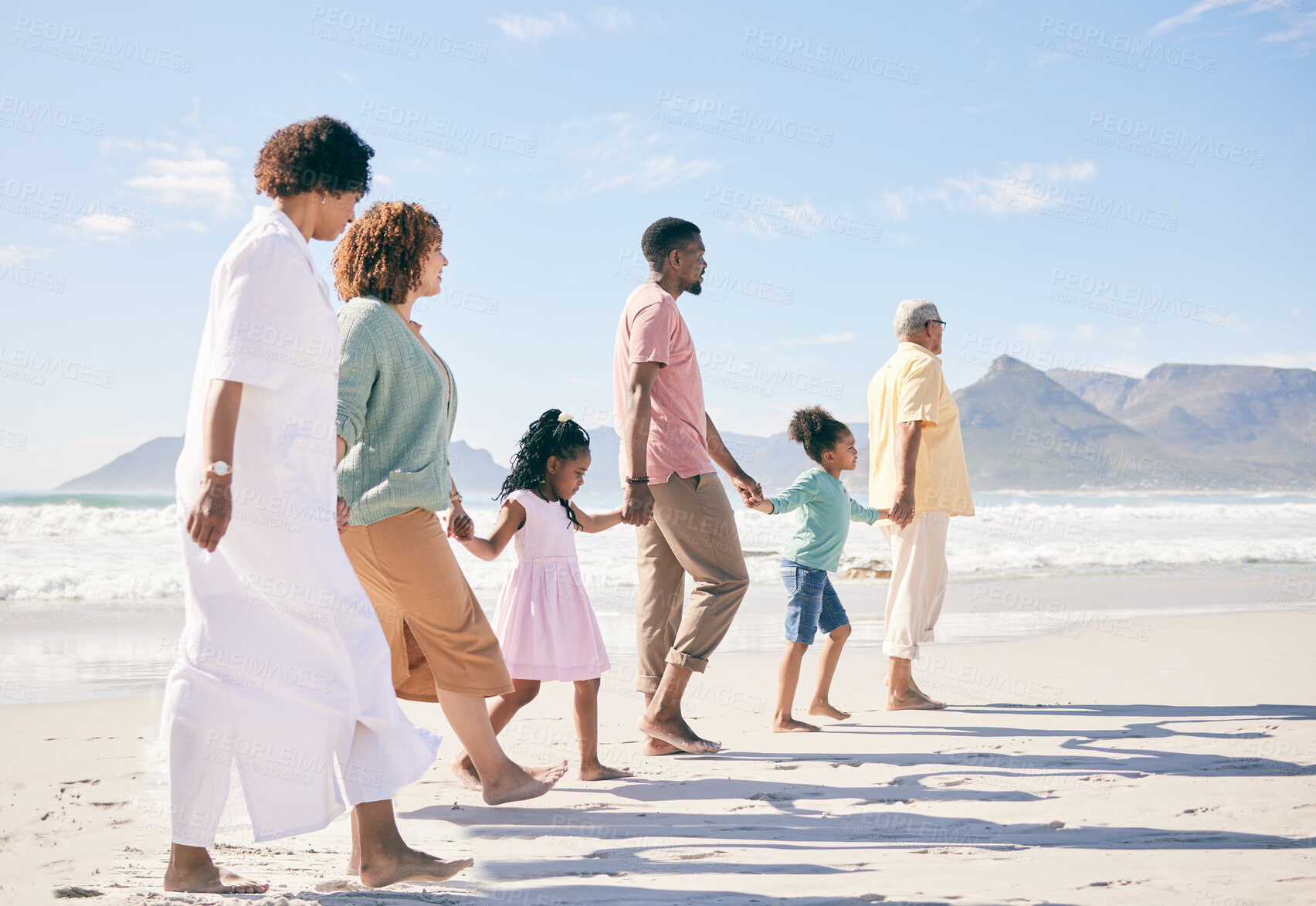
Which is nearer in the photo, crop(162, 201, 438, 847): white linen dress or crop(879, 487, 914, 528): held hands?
crop(162, 201, 438, 847): white linen dress

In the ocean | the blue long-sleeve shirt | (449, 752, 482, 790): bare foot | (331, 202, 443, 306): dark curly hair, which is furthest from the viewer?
the ocean

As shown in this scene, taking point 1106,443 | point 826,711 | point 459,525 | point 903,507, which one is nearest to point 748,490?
point 903,507

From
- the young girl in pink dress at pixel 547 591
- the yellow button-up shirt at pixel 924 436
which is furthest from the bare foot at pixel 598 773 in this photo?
the yellow button-up shirt at pixel 924 436

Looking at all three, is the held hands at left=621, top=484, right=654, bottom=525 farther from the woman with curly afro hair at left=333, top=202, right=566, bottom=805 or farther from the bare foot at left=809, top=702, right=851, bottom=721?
the bare foot at left=809, top=702, right=851, bottom=721

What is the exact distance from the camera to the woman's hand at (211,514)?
193 cm

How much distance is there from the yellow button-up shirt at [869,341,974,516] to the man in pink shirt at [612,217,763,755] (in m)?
1.30

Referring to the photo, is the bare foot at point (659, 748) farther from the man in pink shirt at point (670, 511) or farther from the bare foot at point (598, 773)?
the bare foot at point (598, 773)

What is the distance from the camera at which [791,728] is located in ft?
14.1

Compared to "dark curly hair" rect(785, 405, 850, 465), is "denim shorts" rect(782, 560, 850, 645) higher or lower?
lower

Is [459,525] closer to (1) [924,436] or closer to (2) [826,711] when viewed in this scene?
(2) [826,711]

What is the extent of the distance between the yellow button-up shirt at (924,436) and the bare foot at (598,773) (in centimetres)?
210

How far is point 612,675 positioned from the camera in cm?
584

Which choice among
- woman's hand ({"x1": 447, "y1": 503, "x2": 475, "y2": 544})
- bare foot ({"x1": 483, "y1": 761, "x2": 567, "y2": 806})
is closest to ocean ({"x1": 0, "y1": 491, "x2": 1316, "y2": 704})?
woman's hand ({"x1": 447, "y1": 503, "x2": 475, "y2": 544})

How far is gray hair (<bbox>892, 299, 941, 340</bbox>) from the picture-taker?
5.04m
